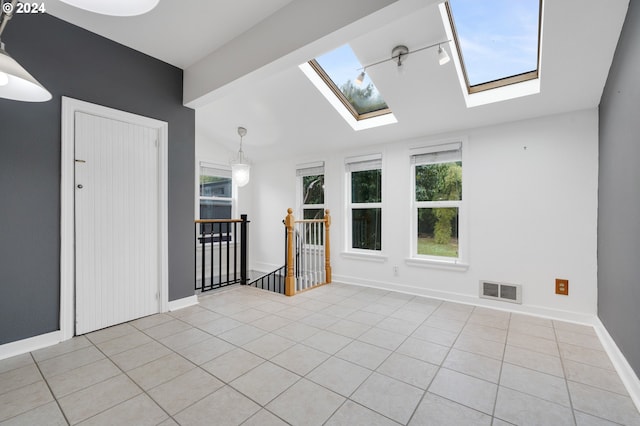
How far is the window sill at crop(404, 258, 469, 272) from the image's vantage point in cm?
345

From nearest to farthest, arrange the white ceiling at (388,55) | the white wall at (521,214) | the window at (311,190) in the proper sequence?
the white ceiling at (388,55), the white wall at (521,214), the window at (311,190)

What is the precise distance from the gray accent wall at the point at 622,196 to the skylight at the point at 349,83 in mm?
1965

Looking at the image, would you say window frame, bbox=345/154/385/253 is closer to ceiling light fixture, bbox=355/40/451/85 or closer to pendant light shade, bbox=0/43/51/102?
ceiling light fixture, bbox=355/40/451/85

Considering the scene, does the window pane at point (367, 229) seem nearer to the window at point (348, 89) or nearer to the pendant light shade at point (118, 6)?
the window at point (348, 89)

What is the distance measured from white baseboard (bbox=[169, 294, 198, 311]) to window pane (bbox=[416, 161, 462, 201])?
122 inches

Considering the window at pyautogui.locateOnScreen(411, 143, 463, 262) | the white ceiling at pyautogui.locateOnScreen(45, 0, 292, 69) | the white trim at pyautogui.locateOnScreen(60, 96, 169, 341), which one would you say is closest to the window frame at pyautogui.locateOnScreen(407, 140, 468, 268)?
the window at pyautogui.locateOnScreen(411, 143, 463, 262)

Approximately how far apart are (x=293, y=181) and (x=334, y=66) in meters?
2.39

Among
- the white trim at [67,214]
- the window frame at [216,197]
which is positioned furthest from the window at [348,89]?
the window frame at [216,197]

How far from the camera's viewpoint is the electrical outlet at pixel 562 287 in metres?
2.87

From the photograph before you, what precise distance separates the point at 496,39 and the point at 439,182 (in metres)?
1.66

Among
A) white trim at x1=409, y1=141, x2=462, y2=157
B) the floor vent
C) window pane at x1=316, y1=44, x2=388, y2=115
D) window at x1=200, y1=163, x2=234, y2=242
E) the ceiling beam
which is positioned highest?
window pane at x1=316, y1=44, x2=388, y2=115

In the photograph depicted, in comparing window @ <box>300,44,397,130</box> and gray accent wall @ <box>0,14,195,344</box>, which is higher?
window @ <box>300,44,397,130</box>

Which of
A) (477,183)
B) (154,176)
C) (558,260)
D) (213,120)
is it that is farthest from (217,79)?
(558,260)

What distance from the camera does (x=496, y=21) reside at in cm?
235
